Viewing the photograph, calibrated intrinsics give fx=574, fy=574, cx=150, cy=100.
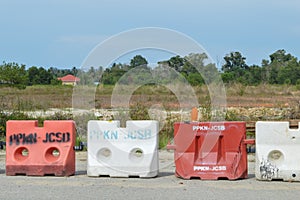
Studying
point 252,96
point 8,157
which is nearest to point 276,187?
point 8,157

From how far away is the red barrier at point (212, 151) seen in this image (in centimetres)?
1163

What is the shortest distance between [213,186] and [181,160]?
46.9 inches

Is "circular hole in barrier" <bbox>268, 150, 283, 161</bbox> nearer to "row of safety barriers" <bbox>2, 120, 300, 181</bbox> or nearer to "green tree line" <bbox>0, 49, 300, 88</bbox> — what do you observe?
"row of safety barriers" <bbox>2, 120, 300, 181</bbox>

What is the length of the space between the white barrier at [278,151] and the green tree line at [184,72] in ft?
20.9

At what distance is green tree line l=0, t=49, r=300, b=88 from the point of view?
19.4 m

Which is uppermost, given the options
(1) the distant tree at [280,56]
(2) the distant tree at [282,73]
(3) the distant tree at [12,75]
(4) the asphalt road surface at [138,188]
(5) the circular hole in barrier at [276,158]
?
(1) the distant tree at [280,56]

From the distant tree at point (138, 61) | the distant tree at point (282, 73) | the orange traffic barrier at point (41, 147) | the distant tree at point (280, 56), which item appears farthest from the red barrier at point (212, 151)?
the distant tree at point (280, 56)

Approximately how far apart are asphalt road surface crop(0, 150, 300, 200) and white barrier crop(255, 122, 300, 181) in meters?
0.20

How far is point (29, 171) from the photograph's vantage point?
39.7ft

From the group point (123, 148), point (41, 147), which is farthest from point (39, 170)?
point (123, 148)

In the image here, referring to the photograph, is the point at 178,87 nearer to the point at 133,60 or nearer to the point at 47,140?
the point at 133,60

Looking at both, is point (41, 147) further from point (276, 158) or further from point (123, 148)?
point (276, 158)

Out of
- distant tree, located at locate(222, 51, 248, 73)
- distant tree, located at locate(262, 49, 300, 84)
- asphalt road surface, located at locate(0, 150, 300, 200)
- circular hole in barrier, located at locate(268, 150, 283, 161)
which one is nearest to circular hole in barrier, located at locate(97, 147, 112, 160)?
asphalt road surface, located at locate(0, 150, 300, 200)

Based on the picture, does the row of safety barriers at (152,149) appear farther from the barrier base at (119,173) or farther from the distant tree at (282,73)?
the distant tree at (282,73)
